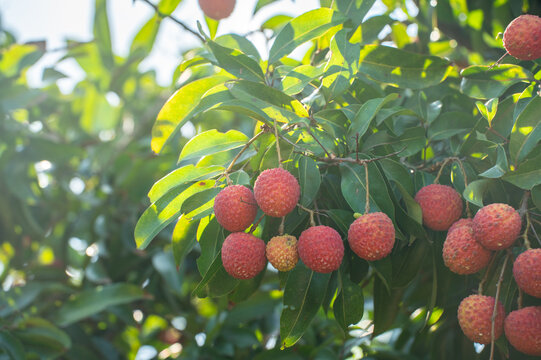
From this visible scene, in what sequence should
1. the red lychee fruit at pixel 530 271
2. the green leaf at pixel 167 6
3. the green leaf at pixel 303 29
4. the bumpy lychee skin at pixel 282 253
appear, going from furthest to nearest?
1. the green leaf at pixel 167 6
2. the green leaf at pixel 303 29
3. the bumpy lychee skin at pixel 282 253
4. the red lychee fruit at pixel 530 271

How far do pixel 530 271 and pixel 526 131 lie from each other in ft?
0.96

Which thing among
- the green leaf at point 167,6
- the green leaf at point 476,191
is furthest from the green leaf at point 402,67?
the green leaf at point 167,6

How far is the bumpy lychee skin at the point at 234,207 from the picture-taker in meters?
0.98

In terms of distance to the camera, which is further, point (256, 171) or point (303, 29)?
point (303, 29)

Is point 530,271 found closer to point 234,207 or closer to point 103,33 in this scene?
point 234,207

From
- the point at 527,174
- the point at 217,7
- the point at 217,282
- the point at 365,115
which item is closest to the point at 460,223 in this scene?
the point at 527,174

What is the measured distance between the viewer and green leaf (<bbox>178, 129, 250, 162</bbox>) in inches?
46.5

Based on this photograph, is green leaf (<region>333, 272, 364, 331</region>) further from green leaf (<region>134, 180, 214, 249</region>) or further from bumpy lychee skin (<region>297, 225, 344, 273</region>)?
green leaf (<region>134, 180, 214, 249</region>)

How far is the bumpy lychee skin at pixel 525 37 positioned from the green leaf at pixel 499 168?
0.21 metres

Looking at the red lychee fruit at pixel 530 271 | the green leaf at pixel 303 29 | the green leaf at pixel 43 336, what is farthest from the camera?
the green leaf at pixel 43 336

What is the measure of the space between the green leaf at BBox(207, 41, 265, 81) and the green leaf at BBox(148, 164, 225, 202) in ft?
0.76

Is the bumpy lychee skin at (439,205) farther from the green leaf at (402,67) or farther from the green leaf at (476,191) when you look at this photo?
the green leaf at (402,67)

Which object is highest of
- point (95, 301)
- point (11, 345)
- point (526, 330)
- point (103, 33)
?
point (103, 33)

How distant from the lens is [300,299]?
1.15 meters
